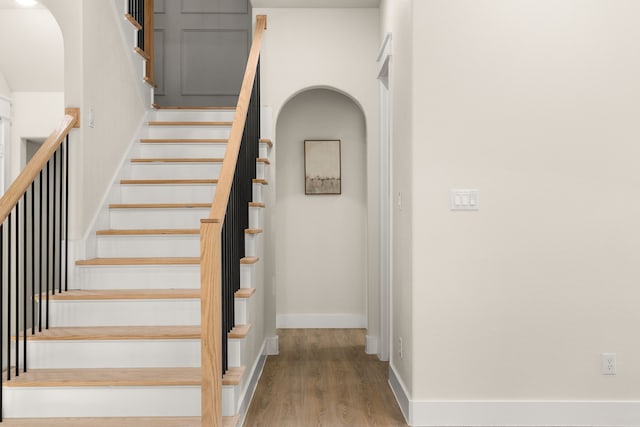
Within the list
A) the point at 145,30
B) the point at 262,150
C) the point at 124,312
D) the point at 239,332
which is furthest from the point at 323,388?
the point at 145,30

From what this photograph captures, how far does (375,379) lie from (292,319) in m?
1.88

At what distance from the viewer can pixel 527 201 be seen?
303cm

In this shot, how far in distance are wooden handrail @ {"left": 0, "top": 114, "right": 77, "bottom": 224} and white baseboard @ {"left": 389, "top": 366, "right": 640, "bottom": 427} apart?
7.45ft

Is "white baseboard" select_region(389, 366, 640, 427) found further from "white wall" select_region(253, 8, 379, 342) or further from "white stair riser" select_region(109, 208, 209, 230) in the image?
"white stair riser" select_region(109, 208, 209, 230)

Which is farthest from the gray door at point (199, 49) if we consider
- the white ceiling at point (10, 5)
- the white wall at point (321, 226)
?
the white ceiling at point (10, 5)

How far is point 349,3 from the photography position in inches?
183

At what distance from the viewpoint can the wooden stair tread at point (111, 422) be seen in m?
2.57

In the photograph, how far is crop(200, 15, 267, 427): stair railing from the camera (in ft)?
8.00

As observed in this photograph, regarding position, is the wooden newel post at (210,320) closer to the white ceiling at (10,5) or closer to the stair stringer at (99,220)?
the stair stringer at (99,220)

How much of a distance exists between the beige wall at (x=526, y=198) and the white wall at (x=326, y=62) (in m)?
1.68

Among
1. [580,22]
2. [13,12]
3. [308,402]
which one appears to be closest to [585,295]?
[580,22]

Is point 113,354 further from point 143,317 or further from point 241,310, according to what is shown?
point 241,310

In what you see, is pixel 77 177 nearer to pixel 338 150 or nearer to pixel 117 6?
pixel 117 6

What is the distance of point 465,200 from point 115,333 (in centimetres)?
199
